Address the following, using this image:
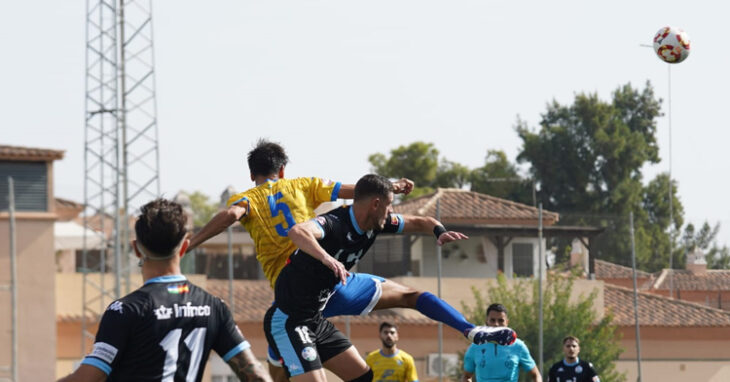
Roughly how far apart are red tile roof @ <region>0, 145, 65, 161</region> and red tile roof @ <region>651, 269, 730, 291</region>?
62.5 feet

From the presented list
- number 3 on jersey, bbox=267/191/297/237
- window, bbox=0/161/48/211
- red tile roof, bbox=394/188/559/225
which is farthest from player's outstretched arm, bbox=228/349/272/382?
red tile roof, bbox=394/188/559/225

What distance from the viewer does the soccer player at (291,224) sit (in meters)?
9.50

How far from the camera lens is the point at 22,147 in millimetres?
44000

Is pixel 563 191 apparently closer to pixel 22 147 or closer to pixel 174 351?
pixel 22 147

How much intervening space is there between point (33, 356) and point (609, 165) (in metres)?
46.6

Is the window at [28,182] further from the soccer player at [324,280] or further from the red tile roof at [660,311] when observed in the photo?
the soccer player at [324,280]

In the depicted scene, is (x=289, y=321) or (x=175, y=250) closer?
(x=175, y=250)

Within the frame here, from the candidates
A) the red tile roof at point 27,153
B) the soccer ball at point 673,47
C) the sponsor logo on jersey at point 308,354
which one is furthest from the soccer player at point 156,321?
the red tile roof at point 27,153

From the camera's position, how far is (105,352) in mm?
5574

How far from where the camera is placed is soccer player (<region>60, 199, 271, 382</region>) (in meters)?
5.57

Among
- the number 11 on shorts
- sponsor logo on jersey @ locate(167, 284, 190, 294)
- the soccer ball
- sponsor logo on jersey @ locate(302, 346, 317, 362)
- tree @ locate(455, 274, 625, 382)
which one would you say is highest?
the soccer ball

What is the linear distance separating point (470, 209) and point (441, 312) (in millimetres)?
42459

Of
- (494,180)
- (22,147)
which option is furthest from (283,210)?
(494,180)

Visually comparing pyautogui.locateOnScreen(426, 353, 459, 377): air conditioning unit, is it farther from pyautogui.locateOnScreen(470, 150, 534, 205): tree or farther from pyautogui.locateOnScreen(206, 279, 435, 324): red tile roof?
pyautogui.locateOnScreen(470, 150, 534, 205): tree
